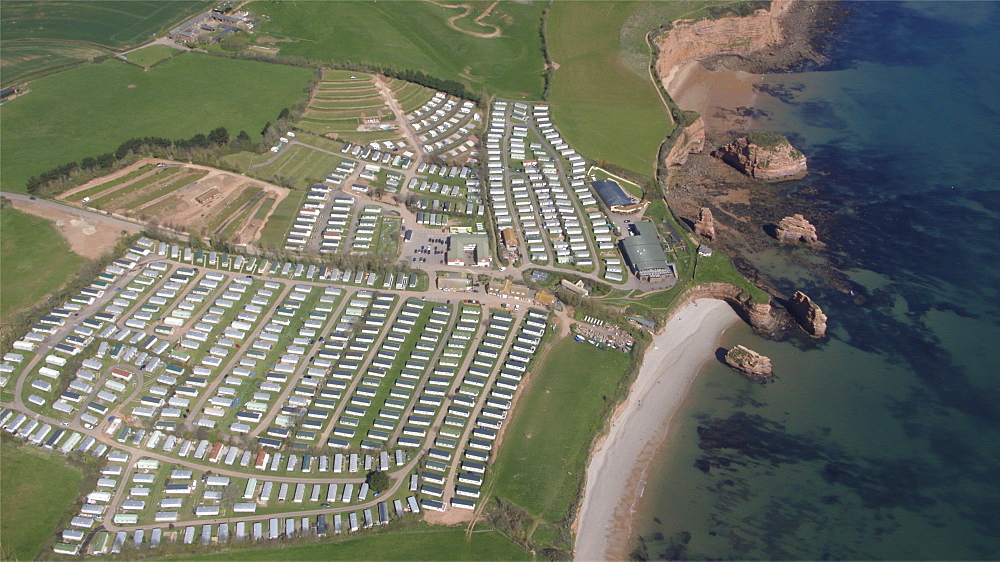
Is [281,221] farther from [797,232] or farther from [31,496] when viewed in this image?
[797,232]

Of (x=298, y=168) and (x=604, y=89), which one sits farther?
(x=604, y=89)

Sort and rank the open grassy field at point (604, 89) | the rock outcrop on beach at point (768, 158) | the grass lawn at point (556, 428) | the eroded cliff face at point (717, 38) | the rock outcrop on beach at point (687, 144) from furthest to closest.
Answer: the eroded cliff face at point (717, 38)
the open grassy field at point (604, 89)
the rock outcrop on beach at point (687, 144)
the rock outcrop on beach at point (768, 158)
the grass lawn at point (556, 428)

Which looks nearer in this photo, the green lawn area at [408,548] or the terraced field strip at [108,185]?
the green lawn area at [408,548]

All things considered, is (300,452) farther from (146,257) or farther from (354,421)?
(146,257)

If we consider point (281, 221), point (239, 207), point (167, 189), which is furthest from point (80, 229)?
point (281, 221)

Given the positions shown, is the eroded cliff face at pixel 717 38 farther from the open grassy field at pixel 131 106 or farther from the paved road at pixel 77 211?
the paved road at pixel 77 211

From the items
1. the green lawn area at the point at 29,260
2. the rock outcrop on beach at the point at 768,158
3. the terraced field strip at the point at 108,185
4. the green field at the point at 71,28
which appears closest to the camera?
the green lawn area at the point at 29,260

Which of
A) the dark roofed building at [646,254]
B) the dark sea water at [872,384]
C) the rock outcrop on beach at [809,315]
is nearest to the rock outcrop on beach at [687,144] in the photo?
the dark sea water at [872,384]

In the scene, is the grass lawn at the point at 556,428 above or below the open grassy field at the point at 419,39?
below

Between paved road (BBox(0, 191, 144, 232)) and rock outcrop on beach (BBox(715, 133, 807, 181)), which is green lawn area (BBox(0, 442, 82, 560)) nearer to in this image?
paved road (BBox(0, 191, 144, 232))
